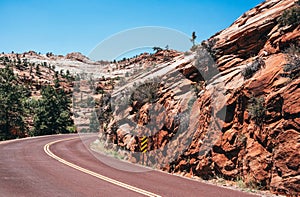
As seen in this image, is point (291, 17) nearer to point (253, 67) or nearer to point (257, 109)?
point (253, 67)

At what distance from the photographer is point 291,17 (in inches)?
375

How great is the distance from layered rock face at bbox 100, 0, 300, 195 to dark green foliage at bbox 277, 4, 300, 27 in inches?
6.0

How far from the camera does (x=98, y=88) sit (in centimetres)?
6975

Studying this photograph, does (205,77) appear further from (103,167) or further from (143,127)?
(103,167)

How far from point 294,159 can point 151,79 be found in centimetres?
957

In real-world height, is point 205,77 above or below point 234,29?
below

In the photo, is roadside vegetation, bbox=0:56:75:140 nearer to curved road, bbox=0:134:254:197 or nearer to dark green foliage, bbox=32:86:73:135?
Answer: dark green foliage, bbox=32:86:73:135

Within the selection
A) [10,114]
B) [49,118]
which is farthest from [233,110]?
[49,118]

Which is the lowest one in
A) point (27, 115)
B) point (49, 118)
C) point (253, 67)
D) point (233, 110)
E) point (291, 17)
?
point (49, 118)

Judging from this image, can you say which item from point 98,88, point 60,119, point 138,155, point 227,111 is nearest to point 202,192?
point 227,111

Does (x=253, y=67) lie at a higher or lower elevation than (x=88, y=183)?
higher

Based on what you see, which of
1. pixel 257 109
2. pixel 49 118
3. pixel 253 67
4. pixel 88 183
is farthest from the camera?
pixel 49 118

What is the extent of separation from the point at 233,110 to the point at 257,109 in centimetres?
131

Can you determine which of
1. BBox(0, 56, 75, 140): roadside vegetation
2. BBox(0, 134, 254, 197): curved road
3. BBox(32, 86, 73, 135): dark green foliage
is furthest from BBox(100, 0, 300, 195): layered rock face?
BBox(32, 86, 73, 135): dark green foliage
